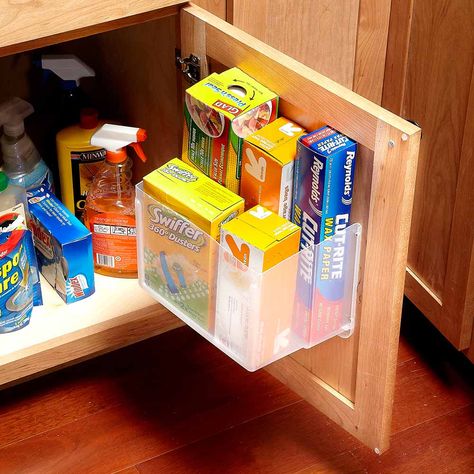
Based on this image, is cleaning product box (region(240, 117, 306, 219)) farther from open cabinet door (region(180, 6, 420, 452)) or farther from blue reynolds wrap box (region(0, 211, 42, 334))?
blue reynolds wrap box (region(0, 211, 42, 334))

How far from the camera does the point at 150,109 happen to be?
5.08 ft

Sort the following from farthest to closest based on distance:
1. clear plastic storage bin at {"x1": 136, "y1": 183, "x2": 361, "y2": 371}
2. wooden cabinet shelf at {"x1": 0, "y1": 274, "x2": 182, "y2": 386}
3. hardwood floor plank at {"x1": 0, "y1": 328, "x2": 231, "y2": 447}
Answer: hardwood floor plank at {"x1": 0, "y1": 328, "x2": 231, "y2": 447}
wooden cabinet shelf at {"x1": 0, "y1": 274, "x2": 182, "y2": 386}
clear plastic storage bin at {"x1": 136, "y1": 183, "x2": 361, "y2": 371}

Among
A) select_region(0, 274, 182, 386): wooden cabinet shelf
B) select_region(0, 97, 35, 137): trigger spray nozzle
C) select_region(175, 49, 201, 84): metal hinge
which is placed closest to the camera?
select_region(175, 49, 201, 84): metal hinge

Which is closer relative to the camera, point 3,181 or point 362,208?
point 362,208

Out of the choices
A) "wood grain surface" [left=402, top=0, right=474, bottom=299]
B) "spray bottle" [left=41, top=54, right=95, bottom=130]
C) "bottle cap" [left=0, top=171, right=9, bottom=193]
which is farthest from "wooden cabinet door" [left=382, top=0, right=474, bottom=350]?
"bottle cap" [left=0, top=171, right=9, bottom=193]

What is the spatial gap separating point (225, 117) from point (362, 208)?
0.20 metres

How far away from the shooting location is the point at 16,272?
139 cm

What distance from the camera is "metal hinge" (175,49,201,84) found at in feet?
4.29

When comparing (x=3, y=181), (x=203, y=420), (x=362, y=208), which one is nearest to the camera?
(x=362, y=208)

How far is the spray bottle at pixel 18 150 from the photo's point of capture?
1527mm

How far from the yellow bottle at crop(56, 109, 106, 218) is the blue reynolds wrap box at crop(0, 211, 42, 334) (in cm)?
16

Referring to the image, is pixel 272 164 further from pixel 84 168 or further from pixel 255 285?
pixel 84 168

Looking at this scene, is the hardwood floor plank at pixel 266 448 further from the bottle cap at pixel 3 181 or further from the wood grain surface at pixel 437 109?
the bottle cap at pixel 3 181

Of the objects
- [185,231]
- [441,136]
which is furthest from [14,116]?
[441,136]
